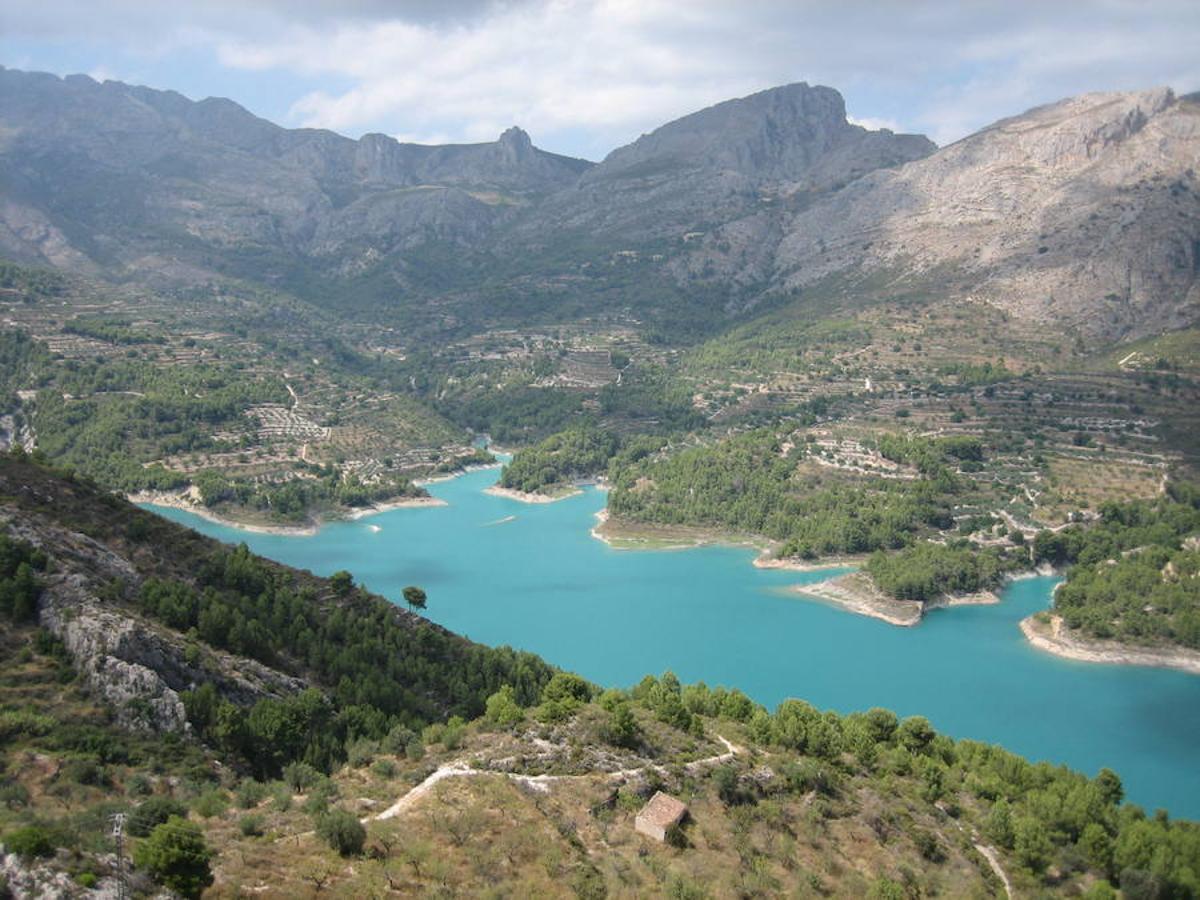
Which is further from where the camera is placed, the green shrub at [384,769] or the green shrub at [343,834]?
the green shrub at [384,769]

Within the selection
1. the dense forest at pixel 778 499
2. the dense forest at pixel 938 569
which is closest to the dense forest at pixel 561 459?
the dense forest at pixel 778 499

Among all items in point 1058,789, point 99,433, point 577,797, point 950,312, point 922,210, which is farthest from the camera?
point 922,210

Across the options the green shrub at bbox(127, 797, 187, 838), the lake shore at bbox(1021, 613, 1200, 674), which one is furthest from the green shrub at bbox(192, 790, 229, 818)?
the lake shore at bbox(1021, 613, 1200, 674)

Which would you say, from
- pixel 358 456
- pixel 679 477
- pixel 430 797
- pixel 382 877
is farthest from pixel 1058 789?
pixel 358 456

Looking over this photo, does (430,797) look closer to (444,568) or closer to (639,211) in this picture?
(444,568)

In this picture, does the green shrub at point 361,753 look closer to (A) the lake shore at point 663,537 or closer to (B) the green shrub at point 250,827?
(B) the green shrub at point 250,827

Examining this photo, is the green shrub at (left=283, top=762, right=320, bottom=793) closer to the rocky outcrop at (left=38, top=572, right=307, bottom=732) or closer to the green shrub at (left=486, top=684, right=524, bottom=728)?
the rocky outcrop at (left=38, top=572, right=307, bottom=732)
